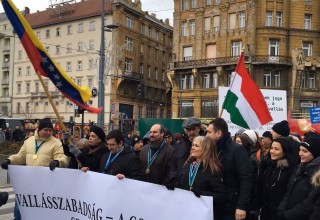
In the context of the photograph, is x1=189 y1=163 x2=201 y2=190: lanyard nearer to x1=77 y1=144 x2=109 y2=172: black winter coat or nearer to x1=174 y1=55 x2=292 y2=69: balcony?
x1=77 y1=144 x2=109 y2=172: black winter coat

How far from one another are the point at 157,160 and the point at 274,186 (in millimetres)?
1676

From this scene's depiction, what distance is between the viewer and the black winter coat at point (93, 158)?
19.7 feet

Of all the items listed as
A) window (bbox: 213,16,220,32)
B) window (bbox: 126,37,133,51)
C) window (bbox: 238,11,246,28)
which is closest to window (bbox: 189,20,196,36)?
window (bbox: 213,16,220,32)

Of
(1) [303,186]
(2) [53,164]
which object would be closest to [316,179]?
(1) [303,186]

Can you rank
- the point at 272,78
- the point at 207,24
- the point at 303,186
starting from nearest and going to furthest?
the point at 303,186, the point at 272,78, the point at 207,24

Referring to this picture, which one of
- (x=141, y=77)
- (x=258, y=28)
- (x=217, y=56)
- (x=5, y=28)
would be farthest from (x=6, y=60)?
(x=258, y=28)

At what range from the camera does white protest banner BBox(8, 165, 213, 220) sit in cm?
488

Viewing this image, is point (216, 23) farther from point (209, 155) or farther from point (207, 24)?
point (209, 155)

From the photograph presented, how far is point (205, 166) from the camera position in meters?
4.76

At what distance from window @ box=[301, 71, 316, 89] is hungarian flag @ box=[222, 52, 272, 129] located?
37.6 m

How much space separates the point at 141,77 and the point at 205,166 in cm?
5596

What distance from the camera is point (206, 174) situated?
476 centimetres

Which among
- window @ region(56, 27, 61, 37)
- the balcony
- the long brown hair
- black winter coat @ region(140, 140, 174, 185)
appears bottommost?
black winter coat @ region(140, 140, 174, 185)

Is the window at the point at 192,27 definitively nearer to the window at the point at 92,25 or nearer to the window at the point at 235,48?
the window at the point at 235,48
